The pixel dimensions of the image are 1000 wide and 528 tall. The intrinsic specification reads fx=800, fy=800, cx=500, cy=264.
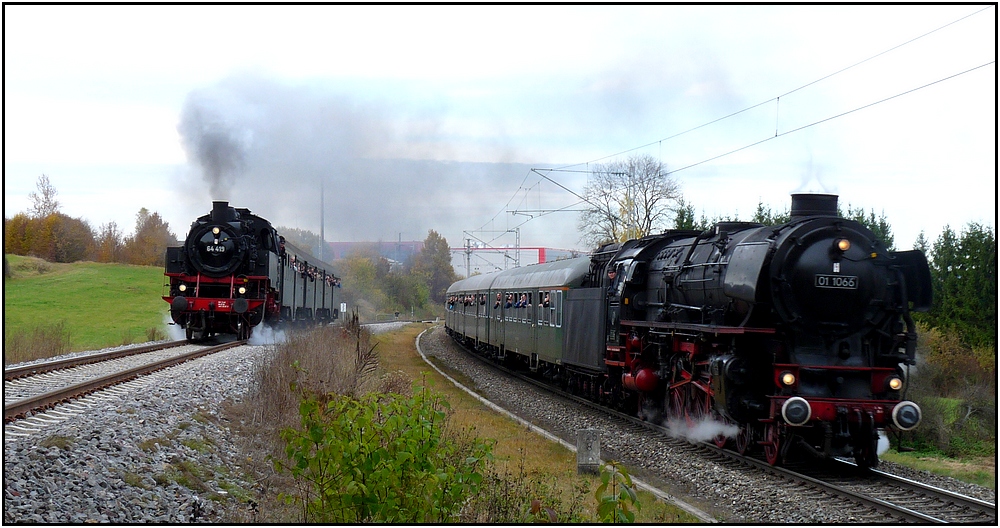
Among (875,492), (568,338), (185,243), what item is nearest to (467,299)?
(185,243)

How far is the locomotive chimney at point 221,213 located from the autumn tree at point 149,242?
43781mm

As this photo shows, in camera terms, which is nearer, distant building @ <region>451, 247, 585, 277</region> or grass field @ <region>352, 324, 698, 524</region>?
grass field @ <region>352, 324, 698, 524</region>

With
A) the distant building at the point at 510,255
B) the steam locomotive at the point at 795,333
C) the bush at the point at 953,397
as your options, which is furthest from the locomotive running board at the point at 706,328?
the distant building at the point at 510,255

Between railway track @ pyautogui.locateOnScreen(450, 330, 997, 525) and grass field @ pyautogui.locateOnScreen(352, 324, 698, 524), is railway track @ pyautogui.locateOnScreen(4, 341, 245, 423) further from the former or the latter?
railway track @ pyautogui.locateOnScreen(450, 330, 997, 525)

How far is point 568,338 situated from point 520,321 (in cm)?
597

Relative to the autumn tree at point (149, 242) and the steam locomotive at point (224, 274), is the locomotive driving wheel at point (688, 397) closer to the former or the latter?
the steam locomotive at point (224, 274)

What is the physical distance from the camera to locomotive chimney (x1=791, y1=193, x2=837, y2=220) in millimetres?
11641

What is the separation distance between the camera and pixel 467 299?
36.8m

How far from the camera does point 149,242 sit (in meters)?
74.8

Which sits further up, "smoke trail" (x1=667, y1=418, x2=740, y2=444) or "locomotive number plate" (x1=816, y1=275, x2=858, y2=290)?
"locomotive number plate" (x1=816, y1=275, x2=858, y2=290)

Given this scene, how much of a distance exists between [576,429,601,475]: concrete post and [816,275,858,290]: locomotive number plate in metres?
3.60

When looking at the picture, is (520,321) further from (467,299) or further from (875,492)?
(875,492)

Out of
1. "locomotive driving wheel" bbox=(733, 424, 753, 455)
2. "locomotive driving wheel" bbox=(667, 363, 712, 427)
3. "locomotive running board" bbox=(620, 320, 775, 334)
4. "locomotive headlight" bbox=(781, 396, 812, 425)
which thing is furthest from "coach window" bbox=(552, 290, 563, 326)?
"locomotive headlight" bbox=(781, 396, 812, 425)

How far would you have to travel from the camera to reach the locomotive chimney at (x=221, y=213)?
81.8ft
